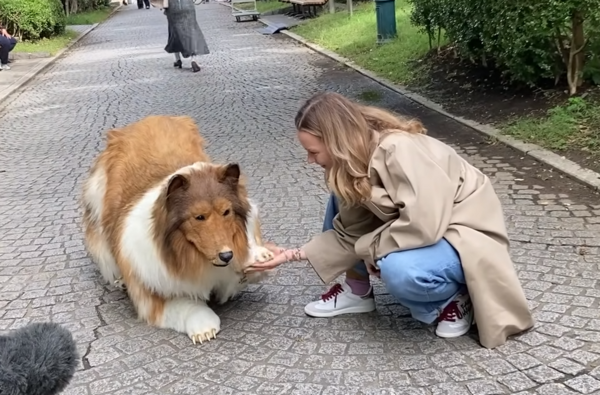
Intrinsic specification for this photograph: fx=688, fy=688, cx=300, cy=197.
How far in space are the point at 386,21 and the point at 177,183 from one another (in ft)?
39.2

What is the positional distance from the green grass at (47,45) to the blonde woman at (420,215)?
18.4m

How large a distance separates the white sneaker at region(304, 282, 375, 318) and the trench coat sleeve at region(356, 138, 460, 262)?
80cm

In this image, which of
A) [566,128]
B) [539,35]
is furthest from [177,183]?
[539,35]

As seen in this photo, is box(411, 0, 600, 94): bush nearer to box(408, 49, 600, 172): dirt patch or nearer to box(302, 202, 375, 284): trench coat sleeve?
box(408, 49, 600, 172): dirt patch

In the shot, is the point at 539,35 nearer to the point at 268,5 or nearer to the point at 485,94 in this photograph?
the point at 485,94

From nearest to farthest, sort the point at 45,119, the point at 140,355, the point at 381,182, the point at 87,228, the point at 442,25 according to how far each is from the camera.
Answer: the point at 381,182 → the point at 140,355 → the point at 87,228 → the point at 442,25 → the point at 45,119

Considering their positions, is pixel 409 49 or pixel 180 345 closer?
pixel 180 345

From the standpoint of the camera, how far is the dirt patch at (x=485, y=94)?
8.06 m

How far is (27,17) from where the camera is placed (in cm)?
2136

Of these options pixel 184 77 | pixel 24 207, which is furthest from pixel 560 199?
pixel 184 77

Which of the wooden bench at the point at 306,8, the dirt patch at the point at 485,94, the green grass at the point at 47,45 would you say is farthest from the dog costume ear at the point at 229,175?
the wooden bench at the point at 306,8

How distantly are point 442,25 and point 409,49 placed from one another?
260cm

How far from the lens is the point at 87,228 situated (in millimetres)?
5047

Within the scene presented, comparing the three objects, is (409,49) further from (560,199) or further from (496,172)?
(560,199)
